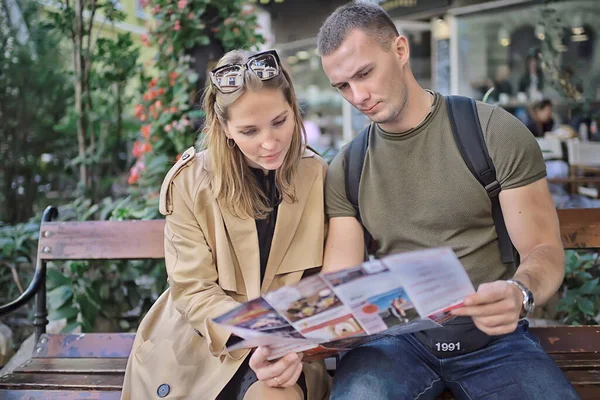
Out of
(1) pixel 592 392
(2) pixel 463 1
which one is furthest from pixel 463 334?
(2) pixel 463 1

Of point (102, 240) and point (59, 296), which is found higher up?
point (102, 240)

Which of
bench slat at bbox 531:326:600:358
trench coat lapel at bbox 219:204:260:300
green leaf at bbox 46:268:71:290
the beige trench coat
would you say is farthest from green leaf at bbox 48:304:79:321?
bench slat at bbox 531:326:600:358

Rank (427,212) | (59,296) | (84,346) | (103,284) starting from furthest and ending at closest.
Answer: (103,284)
(59,296)
(84,346)
(427,212)

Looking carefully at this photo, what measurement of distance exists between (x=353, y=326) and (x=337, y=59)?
3.15ft

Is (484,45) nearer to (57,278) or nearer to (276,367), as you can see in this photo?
(57,278)

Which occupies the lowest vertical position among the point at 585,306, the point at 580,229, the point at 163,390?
the point at 585,306

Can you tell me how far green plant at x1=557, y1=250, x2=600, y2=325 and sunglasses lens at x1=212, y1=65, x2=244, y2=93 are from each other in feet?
6.84

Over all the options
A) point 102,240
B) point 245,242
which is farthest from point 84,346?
point 245,242

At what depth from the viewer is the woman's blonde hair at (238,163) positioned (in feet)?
7.38

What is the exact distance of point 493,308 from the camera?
5.44 feet

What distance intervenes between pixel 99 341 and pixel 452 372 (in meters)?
1.55

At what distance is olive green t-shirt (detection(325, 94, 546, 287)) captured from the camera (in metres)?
2.14

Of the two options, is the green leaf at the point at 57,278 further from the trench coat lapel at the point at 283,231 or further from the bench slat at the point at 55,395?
the trench coat lapel at the point at 283,231

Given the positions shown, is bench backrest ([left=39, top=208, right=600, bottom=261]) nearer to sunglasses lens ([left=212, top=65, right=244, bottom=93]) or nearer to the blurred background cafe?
sunglasses lens ([left=212, top=65, right=244, bottom=93])
